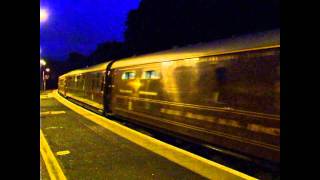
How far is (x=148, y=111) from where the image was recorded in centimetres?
1120

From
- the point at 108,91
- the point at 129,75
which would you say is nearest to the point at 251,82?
the point at 129,75

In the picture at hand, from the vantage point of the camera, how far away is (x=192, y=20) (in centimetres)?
2608

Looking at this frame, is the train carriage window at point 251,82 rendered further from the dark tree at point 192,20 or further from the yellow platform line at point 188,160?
the dark tree at point 192,20

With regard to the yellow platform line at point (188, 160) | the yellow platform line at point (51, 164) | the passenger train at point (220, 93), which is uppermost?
the passenger train at point (220, 93)

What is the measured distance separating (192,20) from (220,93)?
19.8 metres

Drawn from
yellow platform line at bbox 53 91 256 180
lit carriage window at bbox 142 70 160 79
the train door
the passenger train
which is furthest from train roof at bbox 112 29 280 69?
the train door

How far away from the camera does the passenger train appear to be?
5.93 meters

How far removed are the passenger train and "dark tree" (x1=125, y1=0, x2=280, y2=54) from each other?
34.4ft

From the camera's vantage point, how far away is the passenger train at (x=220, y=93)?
19.4 feet

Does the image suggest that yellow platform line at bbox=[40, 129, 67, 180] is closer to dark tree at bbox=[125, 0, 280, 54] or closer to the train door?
the train door

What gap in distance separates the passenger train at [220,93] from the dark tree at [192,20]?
1048 centimetres

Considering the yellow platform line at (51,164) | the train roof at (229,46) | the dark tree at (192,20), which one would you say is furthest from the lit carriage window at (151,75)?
the dark tree at (192,20)
